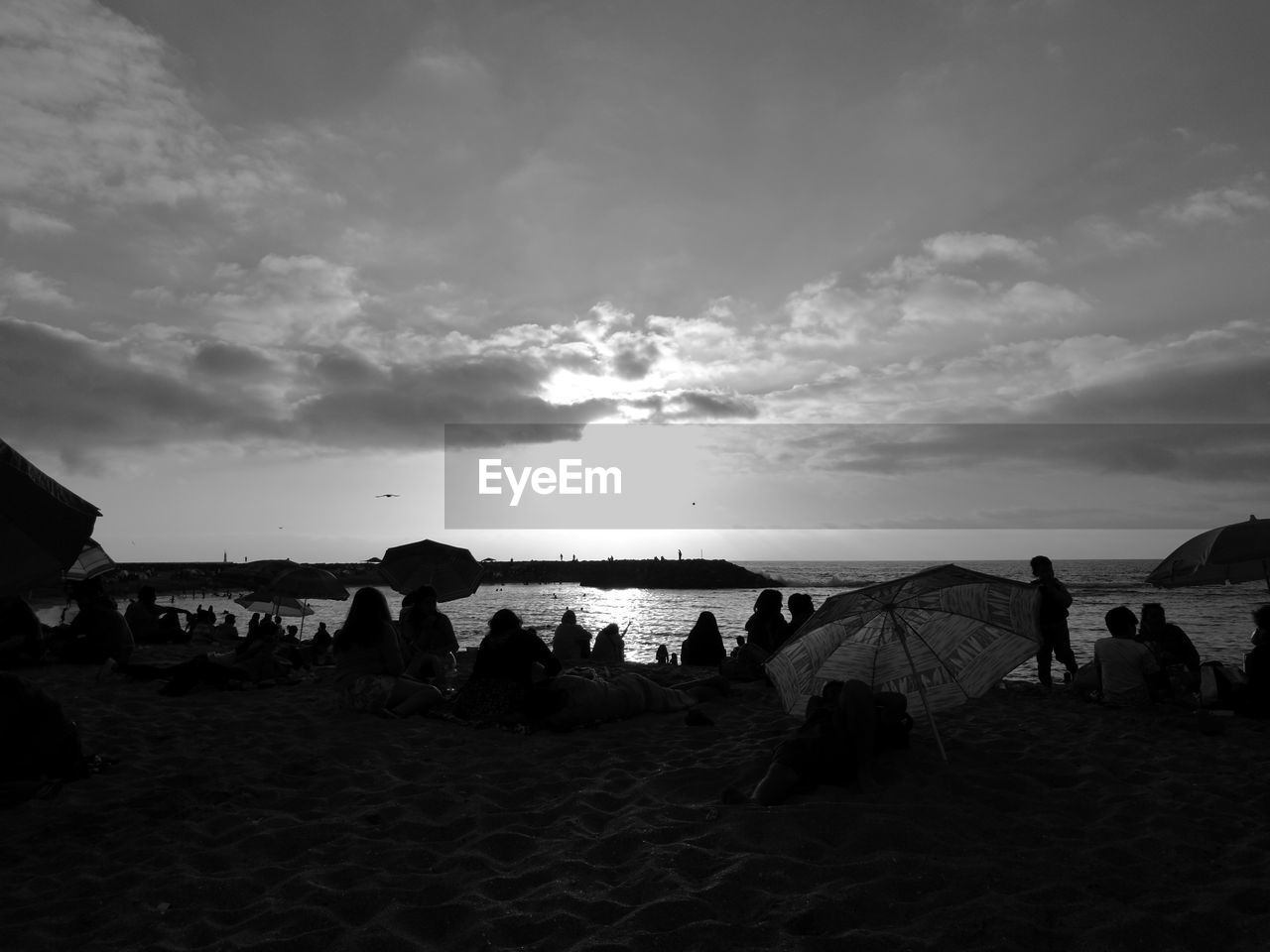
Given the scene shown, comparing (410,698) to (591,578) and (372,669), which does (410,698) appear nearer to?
(372,669)

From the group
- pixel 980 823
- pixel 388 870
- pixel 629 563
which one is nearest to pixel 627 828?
pixel 388 870

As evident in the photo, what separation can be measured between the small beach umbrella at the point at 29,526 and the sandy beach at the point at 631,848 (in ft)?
5.21

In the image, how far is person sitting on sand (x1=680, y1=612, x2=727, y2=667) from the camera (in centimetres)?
1270

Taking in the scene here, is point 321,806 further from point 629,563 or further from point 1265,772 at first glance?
point 629,563

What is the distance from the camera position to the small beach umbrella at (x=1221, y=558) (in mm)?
8820

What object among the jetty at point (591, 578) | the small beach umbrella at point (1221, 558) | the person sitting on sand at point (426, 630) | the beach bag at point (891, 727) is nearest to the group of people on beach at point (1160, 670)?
the small beach umbrella at point (1221, 558)

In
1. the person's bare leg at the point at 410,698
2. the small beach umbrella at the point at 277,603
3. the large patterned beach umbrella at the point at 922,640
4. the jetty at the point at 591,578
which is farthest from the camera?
the jetty at the point at 591,578

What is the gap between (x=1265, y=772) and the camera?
5.58 meters

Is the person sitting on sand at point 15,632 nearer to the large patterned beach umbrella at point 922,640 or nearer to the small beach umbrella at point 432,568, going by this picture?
the small beach umbrella at point 432,568

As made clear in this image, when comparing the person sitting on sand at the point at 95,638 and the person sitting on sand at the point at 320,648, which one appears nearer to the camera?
the person sitting on sand at the point at 95,638

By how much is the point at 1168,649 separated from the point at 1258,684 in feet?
5.43

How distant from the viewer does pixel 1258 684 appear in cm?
725

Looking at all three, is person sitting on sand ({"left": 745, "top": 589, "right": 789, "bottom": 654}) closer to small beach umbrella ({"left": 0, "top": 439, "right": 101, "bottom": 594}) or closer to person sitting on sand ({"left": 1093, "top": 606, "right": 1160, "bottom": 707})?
person sitting on sand ({"left": 1093, "top": 606, "right": 1160, "bottom": 707})

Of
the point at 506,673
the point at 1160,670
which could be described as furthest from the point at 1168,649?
the point at 506,673
